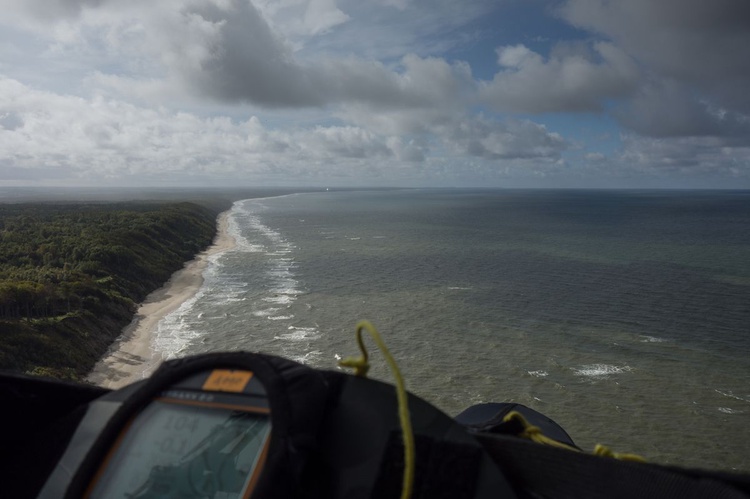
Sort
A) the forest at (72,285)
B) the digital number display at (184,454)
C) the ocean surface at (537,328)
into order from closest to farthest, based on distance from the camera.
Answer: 1. the digital number display at (184,454)
2. the ocean surface at (537,328)
3. the forest at (72,285)

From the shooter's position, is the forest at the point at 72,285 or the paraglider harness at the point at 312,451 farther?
the forest at the point at 72,285

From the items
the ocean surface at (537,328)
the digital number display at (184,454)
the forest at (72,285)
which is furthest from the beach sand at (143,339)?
the digital number display at (184,454)

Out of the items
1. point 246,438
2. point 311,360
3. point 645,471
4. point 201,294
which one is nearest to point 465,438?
point 645,471

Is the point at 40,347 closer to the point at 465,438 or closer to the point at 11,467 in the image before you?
the point at 11,467

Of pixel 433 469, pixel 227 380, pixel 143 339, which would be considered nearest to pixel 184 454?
pixel 227 380

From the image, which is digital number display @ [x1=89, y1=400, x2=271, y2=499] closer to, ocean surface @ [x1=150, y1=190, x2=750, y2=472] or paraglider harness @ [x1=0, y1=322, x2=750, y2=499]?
paraglider harness @ [x1=0, y1=322, x2=750, y2=499]

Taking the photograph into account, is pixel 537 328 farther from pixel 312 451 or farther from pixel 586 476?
pixel 312 451

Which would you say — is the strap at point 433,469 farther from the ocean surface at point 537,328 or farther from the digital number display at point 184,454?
the ocean surface at point 537,328

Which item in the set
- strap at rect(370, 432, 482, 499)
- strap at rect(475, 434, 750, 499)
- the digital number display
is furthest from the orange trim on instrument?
strap at rect(475, 434, 750, 499)
